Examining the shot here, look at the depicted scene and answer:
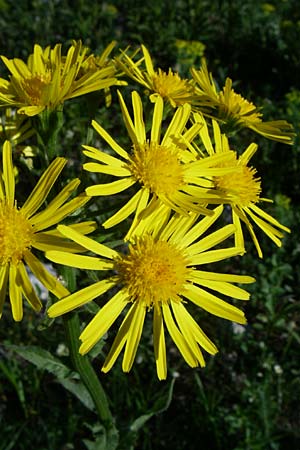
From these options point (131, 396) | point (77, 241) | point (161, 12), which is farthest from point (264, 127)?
point (161, 12)

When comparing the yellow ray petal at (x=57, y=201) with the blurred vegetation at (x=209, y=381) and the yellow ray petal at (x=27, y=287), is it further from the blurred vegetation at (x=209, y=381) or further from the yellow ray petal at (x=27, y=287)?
the blurred vegetation at (x=209, y=381)

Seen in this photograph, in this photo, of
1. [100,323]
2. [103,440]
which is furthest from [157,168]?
[103,440]

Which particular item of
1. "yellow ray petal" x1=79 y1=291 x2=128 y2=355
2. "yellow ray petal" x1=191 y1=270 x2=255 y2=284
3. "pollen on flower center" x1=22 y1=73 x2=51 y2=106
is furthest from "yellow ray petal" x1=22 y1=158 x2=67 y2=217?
"yellow ray petal" x1=191 y1=270 x2=255 y2=284

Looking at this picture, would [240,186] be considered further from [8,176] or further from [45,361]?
[45,361]

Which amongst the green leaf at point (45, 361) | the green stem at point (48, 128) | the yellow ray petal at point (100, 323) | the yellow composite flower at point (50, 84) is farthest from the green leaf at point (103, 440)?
the yellow composite flower at point (50, 84)

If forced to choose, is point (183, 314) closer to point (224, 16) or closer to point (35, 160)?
point (35, 160)

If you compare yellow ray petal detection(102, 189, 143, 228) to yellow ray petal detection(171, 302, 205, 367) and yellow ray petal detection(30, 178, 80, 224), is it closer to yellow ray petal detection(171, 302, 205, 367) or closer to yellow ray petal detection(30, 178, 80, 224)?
yellow ray petal detection(30, 178, 80, 224)

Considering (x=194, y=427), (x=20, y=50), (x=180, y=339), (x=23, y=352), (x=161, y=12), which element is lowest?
(x=194, y=427)
